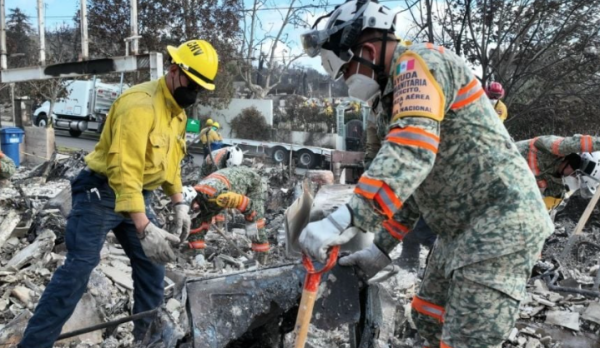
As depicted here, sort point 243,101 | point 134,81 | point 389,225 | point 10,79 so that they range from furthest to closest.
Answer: point 243,101, point 134,81, point 10,79, point 389,225

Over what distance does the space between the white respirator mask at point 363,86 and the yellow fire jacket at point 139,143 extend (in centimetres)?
136

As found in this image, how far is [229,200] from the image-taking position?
239 inches

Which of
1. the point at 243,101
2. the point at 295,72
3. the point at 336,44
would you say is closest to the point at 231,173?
the point at 336,44

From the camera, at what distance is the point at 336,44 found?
199cm

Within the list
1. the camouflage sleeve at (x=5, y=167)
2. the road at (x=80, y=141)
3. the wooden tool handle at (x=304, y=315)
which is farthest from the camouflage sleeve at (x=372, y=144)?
the road at (x=80, y=141)

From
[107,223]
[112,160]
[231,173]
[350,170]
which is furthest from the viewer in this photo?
[350,170]

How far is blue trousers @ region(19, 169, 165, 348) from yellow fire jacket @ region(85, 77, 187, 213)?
6.7 inches

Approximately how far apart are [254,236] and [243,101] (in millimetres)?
18685

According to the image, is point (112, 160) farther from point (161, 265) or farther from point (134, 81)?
point (134, 81)

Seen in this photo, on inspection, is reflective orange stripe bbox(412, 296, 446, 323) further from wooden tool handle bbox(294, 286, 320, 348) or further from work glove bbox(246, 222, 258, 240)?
work glove bbox(246, 222, 258, 240)

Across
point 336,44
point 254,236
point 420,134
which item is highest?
point 336,44

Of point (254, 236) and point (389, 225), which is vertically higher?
point (389, 225)

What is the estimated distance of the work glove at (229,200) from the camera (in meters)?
6.00

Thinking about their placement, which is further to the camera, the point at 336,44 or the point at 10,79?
the point at 10,79
